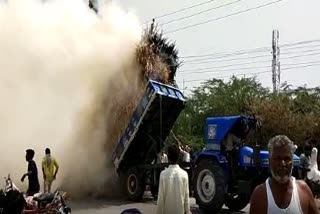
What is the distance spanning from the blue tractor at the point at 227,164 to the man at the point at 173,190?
6.45 meters

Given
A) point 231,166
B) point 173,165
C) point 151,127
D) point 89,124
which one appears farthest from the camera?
point 89,124

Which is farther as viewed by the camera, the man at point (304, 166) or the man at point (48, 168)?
the man at point (48, 168)

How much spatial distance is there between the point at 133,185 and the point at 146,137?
146 centimetres

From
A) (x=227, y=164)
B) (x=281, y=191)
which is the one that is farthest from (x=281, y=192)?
(x=227, y=164)

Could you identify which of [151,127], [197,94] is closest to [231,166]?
[151,127]

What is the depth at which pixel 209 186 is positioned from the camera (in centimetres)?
1490

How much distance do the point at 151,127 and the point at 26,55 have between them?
17.7 feet

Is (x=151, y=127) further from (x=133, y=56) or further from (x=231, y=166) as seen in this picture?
(x=231, y=166)

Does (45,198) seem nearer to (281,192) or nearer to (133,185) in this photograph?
(133,185)

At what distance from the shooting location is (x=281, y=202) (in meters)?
4.47

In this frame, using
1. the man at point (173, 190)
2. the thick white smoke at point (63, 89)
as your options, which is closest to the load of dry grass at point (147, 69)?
the thick white smoke at point (63, 89)

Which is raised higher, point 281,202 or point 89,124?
point 89,124

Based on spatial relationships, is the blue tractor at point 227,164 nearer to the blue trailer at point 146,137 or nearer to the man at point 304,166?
the man at point 304,166

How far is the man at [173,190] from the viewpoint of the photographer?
7.68 m
